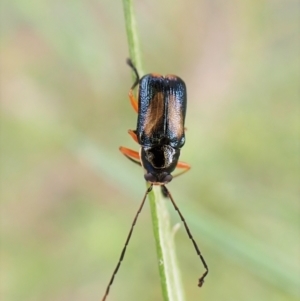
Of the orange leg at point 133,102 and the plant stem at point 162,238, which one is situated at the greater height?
the orange leg at point 133,102

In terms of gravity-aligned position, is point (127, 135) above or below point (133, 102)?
above

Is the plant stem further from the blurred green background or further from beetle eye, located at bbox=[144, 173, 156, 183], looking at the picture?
the blurred green background

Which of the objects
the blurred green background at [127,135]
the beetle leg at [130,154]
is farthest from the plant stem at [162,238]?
the blurred green background at [127,135]

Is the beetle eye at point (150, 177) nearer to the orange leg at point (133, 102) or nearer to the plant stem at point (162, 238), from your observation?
the orange leg at point (133, 102)

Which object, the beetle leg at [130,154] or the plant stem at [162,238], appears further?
the beetle leg at [130,154]

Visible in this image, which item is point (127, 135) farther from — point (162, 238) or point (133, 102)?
point (162, 238)

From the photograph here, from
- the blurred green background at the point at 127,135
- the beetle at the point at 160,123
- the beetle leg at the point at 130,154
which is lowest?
the beetle leg at the point at 130,154

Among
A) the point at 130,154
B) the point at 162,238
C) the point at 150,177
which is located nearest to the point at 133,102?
the point at 130,154

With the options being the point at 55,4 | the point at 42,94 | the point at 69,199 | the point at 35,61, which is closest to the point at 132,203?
the point at 69,199
